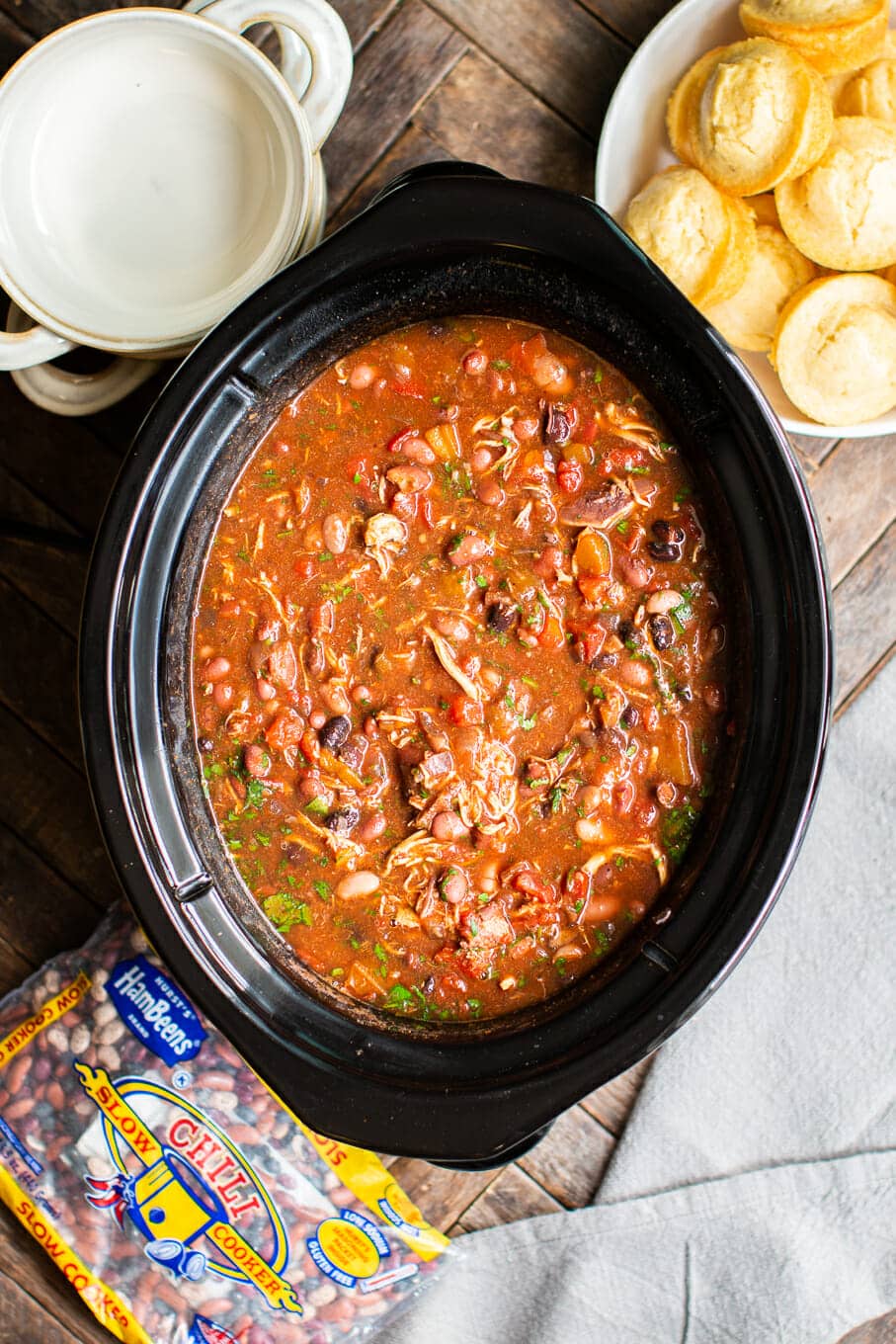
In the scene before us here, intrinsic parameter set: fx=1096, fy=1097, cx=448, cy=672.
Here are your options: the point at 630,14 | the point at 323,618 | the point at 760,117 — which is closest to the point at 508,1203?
the point at 323,618

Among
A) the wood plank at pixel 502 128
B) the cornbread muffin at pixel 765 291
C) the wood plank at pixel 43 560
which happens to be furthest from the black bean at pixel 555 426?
the wood plank at pixel 43 560

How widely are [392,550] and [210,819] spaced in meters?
0.65

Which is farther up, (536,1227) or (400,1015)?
(400,1015)

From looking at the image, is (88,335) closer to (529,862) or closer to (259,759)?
(259,759)

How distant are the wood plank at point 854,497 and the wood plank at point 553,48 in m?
0.96

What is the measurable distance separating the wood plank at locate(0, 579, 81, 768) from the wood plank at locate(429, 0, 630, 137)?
1582mm

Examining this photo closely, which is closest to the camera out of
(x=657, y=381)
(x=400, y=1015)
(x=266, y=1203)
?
(x=657, y=381)

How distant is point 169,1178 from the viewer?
102 inches

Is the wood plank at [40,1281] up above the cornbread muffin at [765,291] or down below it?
below

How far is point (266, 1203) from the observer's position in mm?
2596

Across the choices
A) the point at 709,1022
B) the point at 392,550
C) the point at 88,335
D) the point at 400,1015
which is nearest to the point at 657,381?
the point at 392,550

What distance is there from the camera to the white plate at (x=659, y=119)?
7.57 ft

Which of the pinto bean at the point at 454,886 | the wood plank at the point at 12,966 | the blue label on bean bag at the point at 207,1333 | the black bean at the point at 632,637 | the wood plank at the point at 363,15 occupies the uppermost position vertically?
the wood plank at the point at 363,15

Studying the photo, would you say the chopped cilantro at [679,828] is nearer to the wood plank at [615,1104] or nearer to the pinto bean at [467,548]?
the pinto bean at [467,548]
